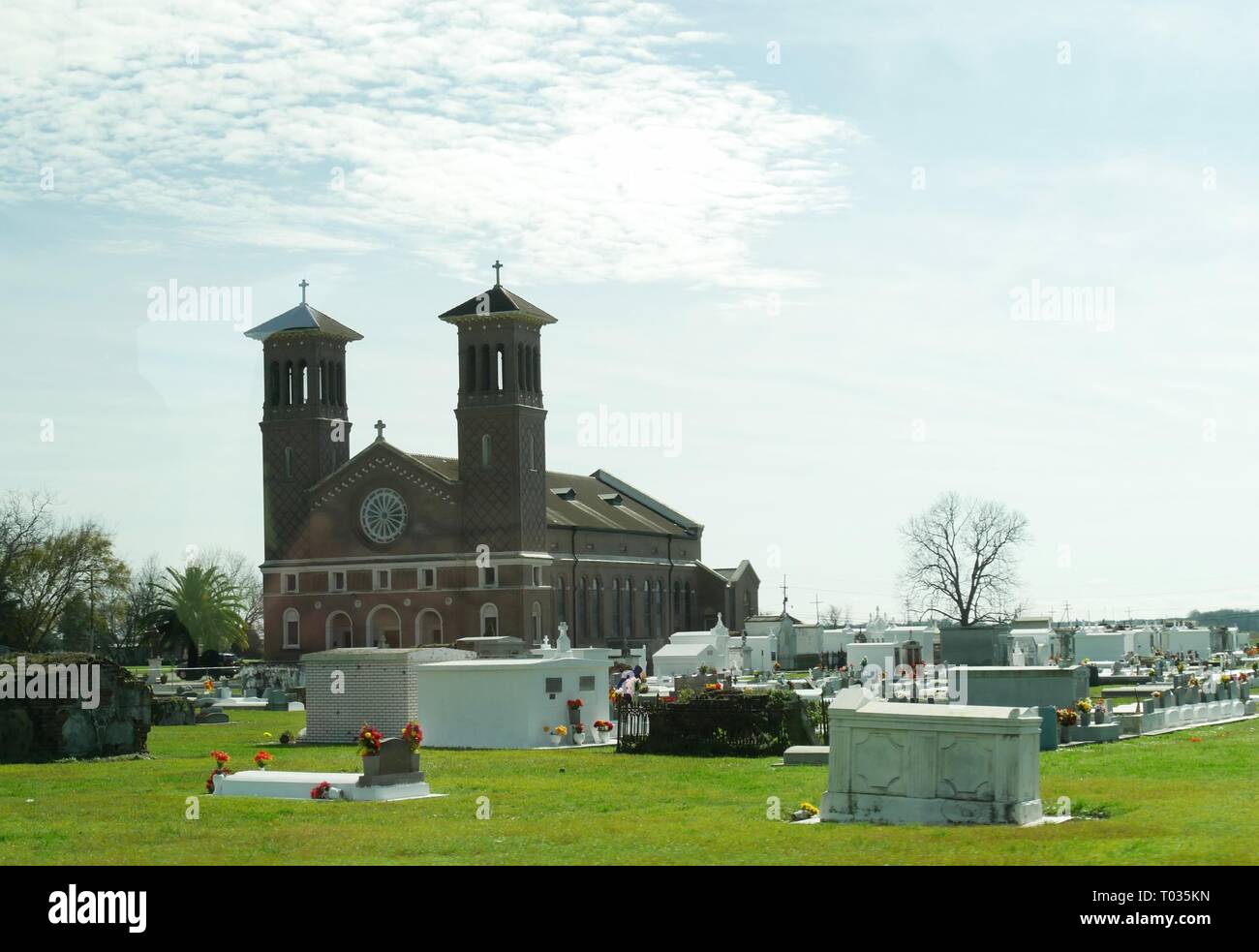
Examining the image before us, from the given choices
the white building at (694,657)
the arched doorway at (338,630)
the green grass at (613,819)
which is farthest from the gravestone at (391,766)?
the arched doorway at (338,630)

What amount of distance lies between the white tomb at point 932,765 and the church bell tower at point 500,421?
2426 inches

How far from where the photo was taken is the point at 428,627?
77.7 metres

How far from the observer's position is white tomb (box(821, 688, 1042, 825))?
14422 mm

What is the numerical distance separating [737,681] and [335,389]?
4363 centimetres

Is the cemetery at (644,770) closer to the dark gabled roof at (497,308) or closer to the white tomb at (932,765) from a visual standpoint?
the white tomb at (932,765)

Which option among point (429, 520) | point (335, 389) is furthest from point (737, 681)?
point (335, 389)

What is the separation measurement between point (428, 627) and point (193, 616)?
1701 cm

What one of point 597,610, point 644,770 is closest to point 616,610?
point 597,610

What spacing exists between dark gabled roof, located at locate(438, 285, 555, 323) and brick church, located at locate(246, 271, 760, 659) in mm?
83

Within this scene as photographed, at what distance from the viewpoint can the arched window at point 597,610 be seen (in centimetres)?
8569

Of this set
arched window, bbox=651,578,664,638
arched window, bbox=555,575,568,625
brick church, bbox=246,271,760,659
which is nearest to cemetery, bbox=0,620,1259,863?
brick church, bbox=246,271,760,659

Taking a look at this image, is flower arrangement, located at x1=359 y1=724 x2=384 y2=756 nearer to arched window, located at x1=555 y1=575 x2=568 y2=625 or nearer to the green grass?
the green grass

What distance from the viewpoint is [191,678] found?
67.6 metres
